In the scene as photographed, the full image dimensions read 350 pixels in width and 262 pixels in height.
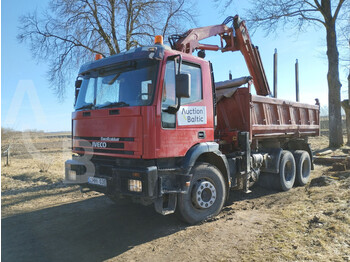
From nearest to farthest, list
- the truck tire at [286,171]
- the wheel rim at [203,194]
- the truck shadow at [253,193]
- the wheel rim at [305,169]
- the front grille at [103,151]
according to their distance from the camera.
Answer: the front grille at [103,151] → the wheel rim at [203,194] → the truck shadow at [253,193] → the truck tire at [286,171] → the wheel rim at [305,169]

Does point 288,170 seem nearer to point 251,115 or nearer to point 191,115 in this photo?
point 251,115

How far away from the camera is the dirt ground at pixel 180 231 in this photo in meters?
3.76

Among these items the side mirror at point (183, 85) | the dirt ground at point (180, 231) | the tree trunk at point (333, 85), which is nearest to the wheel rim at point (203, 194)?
the dirt ground at point (180, 231)

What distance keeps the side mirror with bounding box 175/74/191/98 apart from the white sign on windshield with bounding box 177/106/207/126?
1.12ft

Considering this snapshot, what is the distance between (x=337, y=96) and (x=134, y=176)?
15378 mm

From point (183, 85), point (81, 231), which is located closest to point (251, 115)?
point (183, 85)

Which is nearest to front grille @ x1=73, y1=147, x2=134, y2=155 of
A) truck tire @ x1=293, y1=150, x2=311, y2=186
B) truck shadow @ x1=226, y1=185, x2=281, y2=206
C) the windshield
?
the windshield

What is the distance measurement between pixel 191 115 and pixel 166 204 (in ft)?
5.09

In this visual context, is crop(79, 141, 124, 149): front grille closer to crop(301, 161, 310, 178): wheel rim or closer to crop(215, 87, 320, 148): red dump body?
crop(215, 87, 320, 148): red dump body

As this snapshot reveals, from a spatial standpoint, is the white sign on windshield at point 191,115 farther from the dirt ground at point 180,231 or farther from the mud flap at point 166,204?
the dirt ground at point 180,231

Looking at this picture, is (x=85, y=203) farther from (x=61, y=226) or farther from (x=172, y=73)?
(x=172, y=73)

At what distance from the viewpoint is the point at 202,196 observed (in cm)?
492

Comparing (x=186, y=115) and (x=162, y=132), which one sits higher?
(x=186, y=115)

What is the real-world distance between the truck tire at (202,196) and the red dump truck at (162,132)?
2 cm
